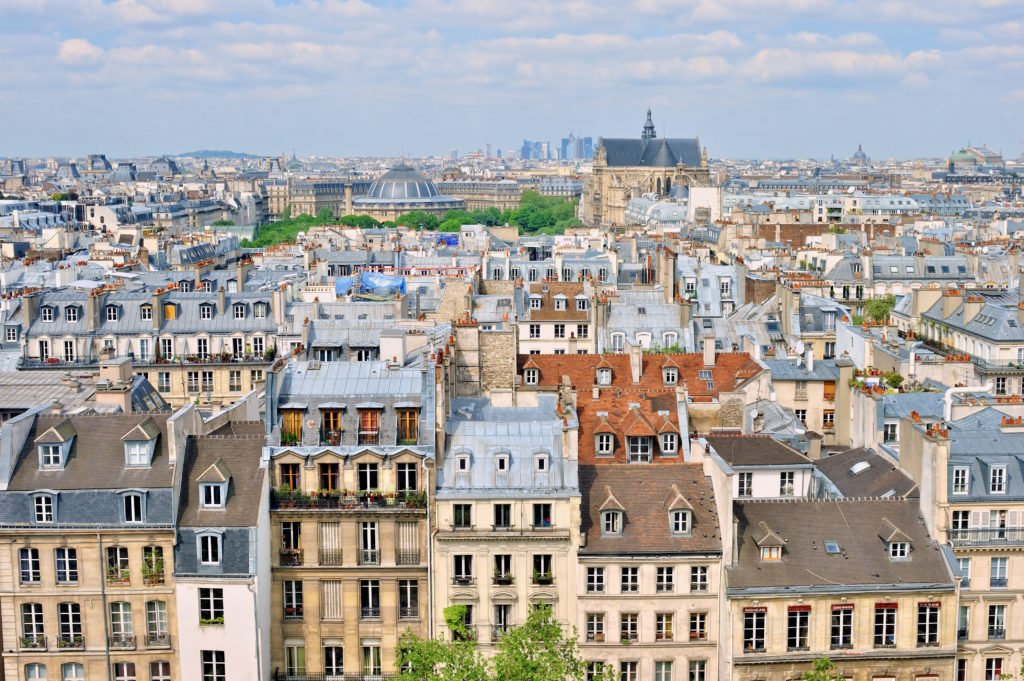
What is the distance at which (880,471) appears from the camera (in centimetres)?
4444

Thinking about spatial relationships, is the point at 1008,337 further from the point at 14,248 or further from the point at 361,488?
the point at 14,248

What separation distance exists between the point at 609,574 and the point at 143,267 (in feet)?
272

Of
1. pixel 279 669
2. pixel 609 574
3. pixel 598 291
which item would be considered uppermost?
pixel 598 291

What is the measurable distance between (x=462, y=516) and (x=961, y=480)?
1543 centimetres

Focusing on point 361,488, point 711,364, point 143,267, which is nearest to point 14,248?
point 143,267

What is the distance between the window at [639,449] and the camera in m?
46.8

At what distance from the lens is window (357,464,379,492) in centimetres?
4091

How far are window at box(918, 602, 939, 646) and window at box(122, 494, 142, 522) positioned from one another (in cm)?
2336

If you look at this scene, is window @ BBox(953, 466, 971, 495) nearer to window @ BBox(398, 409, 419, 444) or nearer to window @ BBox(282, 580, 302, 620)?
window @ BBox(398, 409, 419, 444)

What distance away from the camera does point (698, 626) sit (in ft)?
130

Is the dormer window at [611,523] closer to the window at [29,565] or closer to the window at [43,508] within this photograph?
the window at [43,508]

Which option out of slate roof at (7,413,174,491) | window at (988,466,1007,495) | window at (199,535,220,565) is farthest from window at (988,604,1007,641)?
slate roof at (7,413,174,491)

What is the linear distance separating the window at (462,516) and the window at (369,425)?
385 centimetres

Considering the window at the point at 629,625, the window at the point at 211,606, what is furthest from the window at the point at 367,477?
the window at the point at 629,625
